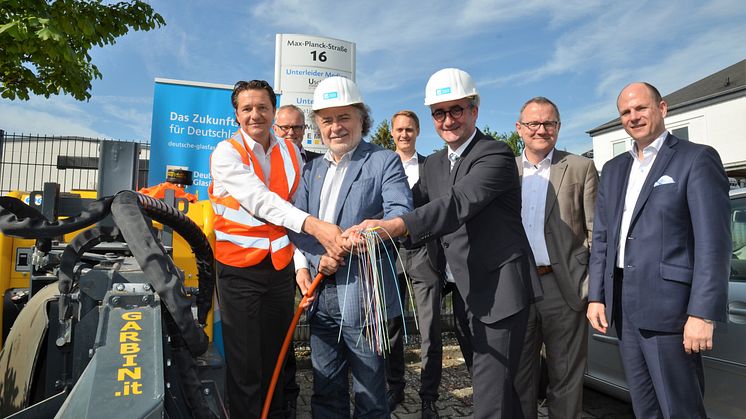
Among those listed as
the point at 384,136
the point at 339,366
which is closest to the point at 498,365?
the point at 339,366

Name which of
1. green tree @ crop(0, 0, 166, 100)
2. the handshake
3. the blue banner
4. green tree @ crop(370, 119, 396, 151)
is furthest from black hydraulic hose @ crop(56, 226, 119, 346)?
green tree @ crop(370, 119, 396, 151)

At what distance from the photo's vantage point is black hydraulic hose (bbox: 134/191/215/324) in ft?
5.30

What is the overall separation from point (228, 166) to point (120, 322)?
1.52m

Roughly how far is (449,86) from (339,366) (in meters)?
1.42

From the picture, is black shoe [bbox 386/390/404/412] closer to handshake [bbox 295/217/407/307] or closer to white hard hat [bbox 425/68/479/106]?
handshake [bbox 295/217/407/307]

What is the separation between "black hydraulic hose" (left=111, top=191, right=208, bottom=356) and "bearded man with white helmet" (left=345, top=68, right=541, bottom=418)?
1.29 meters

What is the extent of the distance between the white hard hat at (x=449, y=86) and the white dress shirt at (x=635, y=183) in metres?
1.03

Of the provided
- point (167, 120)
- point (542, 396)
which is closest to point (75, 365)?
point (542, 396)

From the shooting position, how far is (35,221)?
144 cm

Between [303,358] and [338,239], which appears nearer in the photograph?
[338,239]

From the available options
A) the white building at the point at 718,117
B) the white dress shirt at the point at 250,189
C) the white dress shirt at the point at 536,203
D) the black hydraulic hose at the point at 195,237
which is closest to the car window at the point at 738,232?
the white dress shirt at the point at 536,203

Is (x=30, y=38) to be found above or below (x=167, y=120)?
above

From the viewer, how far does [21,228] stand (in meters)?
1.41

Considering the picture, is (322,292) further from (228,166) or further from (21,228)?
(21,228)
